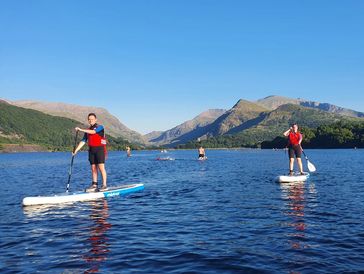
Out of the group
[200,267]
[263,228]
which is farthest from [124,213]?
[200,267]

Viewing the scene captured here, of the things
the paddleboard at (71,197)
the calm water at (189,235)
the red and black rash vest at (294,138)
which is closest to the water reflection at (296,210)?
the calm water at (189,235)

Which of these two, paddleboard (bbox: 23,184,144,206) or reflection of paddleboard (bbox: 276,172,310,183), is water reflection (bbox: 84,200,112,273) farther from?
reflection of paddleboard (bbox: 276,172,310,183)

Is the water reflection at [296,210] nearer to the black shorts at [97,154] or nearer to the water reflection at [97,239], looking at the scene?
the water reflection at [97,239]

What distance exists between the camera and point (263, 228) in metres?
15.6

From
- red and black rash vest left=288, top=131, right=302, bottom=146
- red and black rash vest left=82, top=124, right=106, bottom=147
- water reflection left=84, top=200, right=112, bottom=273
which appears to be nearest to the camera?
water reflection left=84, top=200, right=112, bottom=273

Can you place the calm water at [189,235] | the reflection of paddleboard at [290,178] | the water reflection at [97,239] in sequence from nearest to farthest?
the calm water at [189,235] → the water reflection at [97,239] → the reflection of paddleboard at [290,178]

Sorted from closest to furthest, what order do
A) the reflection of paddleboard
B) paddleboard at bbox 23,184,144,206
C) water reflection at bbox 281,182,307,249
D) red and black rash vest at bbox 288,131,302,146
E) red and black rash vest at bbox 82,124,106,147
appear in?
1. water reflection at bbox 281,182,307,249
2. paddleboard at bbox 23,184,144,206
3. red and black rash vest at bbox 82,124,106,147
4. the reflection of paddleboard
5. red and black rash vest at bbox 288,131,302,146

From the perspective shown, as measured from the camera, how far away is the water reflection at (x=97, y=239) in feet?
37.9

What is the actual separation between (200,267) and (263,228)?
547 cm

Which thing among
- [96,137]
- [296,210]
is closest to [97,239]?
[96,137]

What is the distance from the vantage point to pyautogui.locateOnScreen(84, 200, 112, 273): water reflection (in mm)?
11555

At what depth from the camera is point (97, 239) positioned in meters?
14.3

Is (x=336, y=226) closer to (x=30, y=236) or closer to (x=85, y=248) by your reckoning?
(x=85, y=248)

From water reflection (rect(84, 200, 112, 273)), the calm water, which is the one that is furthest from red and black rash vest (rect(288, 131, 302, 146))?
water reflection (rect(84, 200, 112, 273))
